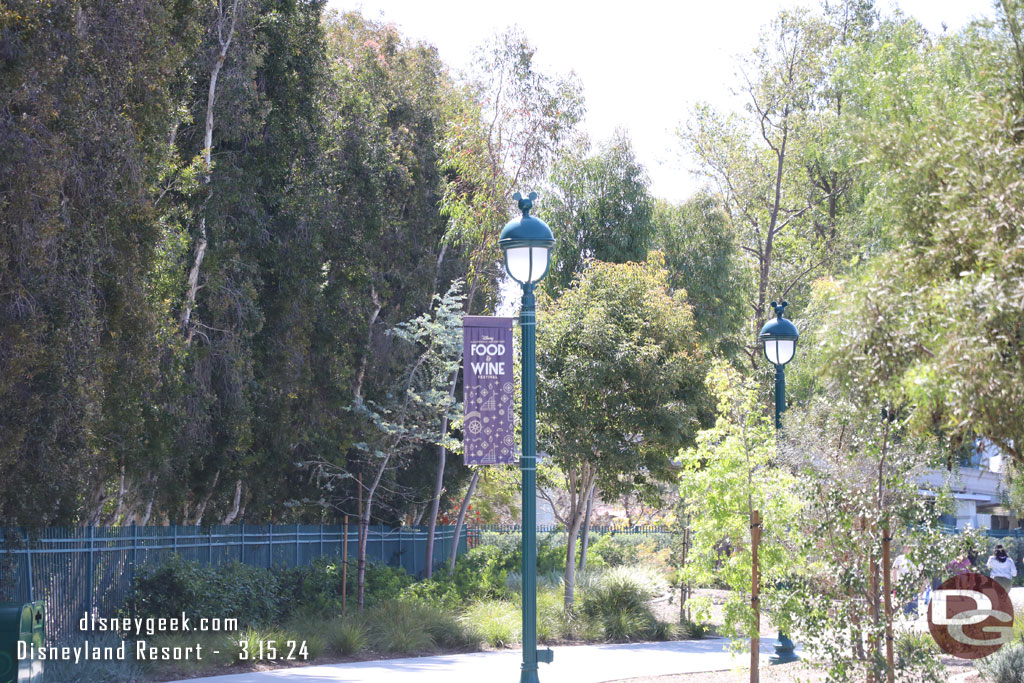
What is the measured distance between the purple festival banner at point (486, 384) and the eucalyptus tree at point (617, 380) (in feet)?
21.8

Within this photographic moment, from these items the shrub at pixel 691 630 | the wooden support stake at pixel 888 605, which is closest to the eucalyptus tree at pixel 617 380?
the shrub at pixel 691 630

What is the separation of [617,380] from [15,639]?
11.2 metres

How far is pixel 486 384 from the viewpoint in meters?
11.3

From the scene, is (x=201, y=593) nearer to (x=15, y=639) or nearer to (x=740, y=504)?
(x=15, y=639)

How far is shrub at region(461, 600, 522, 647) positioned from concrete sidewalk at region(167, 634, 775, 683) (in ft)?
1.24

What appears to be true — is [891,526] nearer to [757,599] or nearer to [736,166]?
[757,599]

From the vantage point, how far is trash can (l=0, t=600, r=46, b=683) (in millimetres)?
9180

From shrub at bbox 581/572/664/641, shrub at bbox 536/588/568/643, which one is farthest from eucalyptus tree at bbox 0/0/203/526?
shrub at bbox 581/572/664/641

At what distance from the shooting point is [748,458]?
10.6 meters

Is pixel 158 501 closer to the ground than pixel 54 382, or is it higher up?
closer to the ground

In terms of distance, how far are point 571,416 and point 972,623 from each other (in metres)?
8.13

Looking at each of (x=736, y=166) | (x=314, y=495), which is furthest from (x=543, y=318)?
(x=736, y=166)

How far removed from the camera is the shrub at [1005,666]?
11.0 metres

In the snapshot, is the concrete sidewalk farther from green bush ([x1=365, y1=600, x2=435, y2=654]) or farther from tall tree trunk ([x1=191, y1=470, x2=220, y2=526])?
tall tree trunk ([x1=191, y1=470, x2=220, y2=526])
